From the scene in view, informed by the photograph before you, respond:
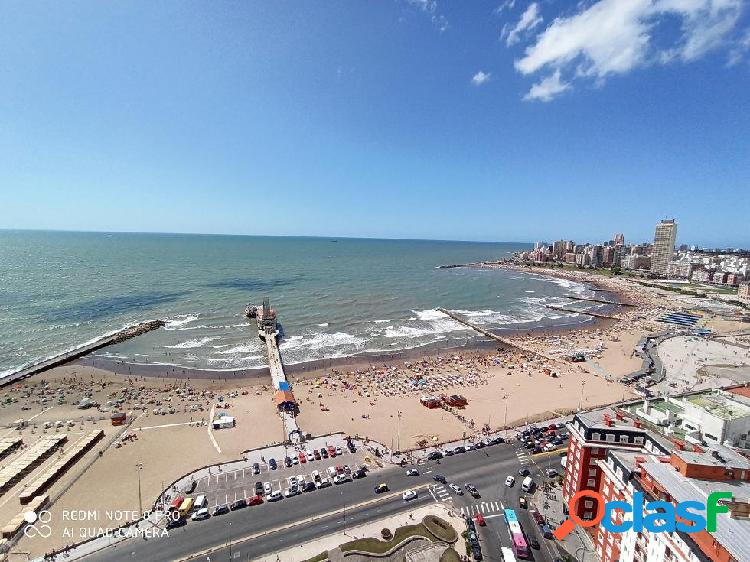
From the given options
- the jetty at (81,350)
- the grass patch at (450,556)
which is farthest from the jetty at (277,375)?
the jetty at (81,350)

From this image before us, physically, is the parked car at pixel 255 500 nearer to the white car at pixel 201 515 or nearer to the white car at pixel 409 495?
the white car at pixel 201 515

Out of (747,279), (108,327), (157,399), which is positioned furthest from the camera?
(747,279)

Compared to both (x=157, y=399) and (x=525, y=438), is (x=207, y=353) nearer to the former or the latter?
(x=157, y=399)

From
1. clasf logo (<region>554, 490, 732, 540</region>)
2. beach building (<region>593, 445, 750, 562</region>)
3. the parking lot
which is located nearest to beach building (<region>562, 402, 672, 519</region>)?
beach building (<region>593, 445, 750, 562</region>)

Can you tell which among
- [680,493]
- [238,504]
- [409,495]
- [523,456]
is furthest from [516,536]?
[238,504]

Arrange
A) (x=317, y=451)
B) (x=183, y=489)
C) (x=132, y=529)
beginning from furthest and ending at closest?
(x=317, y=451) → (x=183, y=489) → (x=132, y=529)

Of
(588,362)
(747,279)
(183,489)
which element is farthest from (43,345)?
(747,279)

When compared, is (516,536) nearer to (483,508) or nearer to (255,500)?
(483,508)
